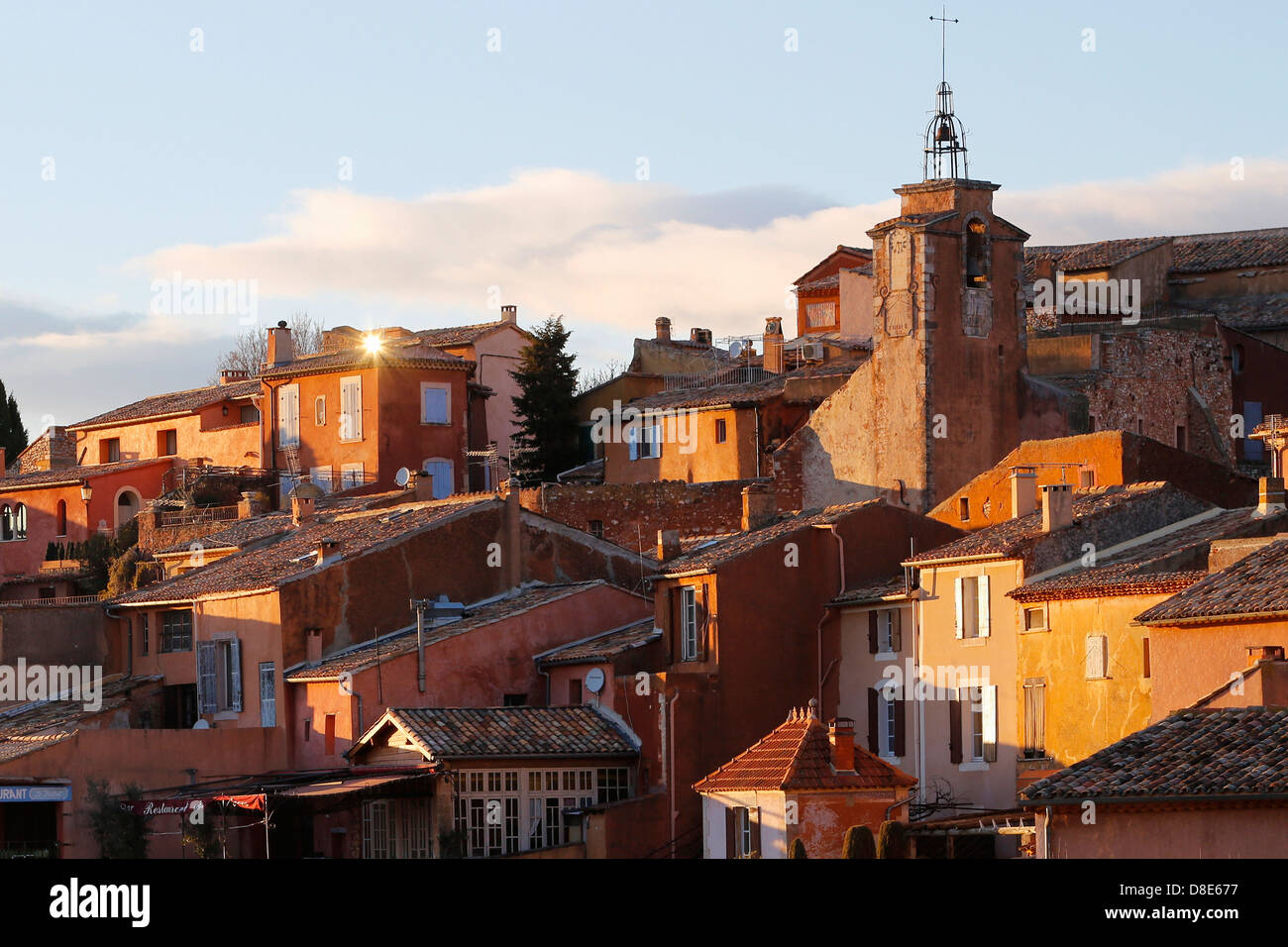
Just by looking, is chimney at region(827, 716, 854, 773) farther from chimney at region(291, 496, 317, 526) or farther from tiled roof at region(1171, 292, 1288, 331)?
tiled roof at region(1171, 292, 1288, 331)

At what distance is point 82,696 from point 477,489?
20096mm

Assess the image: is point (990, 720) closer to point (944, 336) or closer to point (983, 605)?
point (983, 605)

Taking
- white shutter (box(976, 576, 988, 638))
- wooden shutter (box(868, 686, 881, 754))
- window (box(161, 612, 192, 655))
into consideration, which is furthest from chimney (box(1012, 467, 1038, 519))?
window (box(161, 612, 192, 655))

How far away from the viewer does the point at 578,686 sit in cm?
4209

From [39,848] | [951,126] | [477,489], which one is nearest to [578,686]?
[39,848]

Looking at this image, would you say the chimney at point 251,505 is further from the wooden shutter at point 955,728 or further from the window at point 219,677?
the wooden shutter at point 955,728

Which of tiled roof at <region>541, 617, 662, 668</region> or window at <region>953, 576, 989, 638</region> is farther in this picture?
tiled roof at <region>541, 617, 662, 668</region>

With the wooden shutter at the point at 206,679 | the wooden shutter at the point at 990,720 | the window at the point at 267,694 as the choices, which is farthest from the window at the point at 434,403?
the wooden shutter at the point at 990,720

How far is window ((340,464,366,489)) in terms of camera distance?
64750mm

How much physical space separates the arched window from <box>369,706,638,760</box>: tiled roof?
18536mm

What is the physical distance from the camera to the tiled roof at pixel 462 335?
71.8 m

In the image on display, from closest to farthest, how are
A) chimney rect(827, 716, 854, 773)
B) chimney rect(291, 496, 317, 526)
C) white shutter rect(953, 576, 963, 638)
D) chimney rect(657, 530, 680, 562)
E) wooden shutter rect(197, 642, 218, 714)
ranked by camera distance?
chimney rect(827, 716, 854, 773) → white shutter rect(953, 576, 963, 638) → chimney rect(657, 530, 680, 562) → wooden shutter rect(197, 642, 218, 714) → chimney rect(291, 496, 317, 526)

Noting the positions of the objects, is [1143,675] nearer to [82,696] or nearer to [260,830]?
[260,830]
